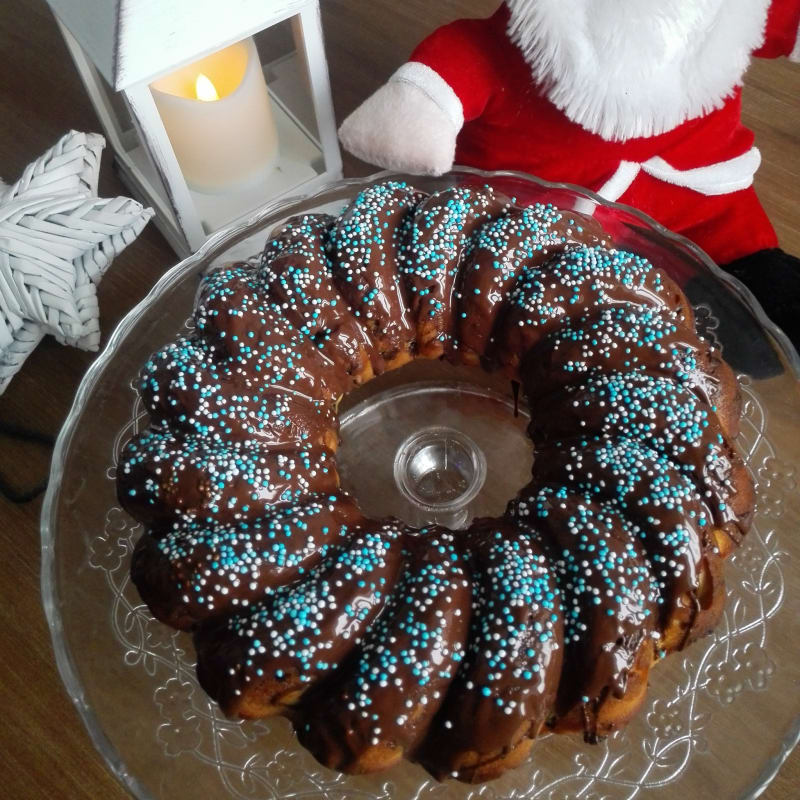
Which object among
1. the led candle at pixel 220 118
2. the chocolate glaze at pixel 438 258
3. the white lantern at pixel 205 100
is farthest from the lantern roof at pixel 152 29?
the chocolate glaze at pixel 438 258

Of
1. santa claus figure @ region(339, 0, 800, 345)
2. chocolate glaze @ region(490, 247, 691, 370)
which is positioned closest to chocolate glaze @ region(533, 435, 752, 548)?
chocolate glaze @ region(490, 247, 691, 370)

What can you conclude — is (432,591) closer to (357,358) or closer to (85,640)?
(357,358)

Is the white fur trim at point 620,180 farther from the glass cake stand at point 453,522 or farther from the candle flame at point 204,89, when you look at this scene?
the candle flame at point 204,89

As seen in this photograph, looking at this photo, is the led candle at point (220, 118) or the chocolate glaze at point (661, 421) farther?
the led candle at point (220, 118)

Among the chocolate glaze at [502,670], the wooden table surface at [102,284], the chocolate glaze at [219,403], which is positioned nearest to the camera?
the chocolate glaze at [502,670]

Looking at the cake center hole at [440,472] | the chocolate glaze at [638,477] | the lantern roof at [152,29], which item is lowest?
the cake center hole at [440,472]

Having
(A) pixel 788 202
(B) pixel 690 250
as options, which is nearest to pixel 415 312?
(B) pixel 690 250
